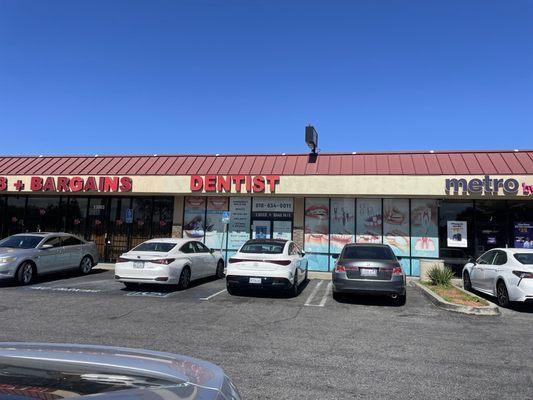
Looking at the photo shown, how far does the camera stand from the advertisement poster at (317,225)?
1847cm

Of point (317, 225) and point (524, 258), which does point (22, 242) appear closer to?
point (317, 225)

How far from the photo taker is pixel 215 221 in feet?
64.2

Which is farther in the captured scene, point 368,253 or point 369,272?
point 368,253

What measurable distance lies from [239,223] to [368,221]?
18.0ft

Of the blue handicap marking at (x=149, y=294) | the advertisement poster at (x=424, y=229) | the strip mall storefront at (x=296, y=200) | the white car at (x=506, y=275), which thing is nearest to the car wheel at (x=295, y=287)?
the blue handicap marking at (x=149, y=294)

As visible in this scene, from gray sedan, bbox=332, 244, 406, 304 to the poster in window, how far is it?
8204mm

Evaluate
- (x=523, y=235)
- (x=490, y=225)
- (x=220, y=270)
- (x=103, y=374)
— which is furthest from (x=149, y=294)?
(x=523, y=235)

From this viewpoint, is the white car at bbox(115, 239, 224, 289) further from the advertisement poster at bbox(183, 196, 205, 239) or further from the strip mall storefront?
the advertisement poster at bbox(183, 196, 205, 239)

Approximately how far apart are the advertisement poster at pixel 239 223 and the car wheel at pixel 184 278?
5991 millimetres

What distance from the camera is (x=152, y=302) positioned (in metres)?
10.7

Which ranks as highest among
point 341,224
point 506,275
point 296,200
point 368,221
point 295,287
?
point 296,200

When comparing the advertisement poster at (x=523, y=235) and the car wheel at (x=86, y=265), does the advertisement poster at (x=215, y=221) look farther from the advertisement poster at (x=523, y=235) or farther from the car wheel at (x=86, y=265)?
the advertisement poster at (x=523, y=235)

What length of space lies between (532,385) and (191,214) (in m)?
16.0

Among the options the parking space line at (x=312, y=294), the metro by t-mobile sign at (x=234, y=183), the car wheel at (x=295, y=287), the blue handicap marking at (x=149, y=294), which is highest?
the metro by t-mobile sign at (x=234, y=183)
